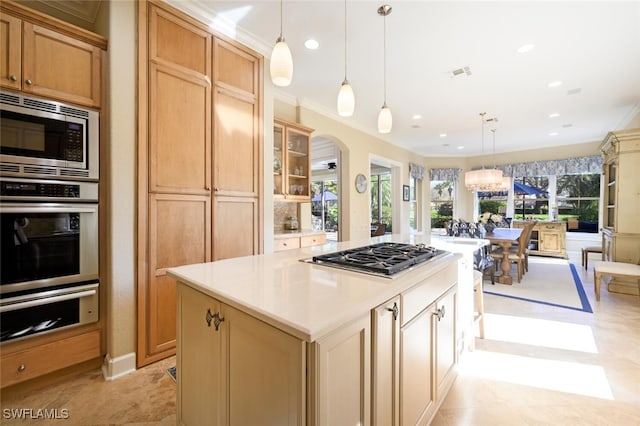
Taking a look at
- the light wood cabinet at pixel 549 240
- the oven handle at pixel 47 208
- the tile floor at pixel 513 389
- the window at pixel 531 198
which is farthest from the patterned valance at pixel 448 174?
the oven handle at pixel 47 208

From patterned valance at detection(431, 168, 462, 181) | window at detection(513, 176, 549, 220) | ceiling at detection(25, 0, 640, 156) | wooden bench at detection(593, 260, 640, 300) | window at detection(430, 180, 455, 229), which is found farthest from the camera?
window at detection(430, 180, 455, 229)

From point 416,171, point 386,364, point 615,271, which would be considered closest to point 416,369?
point 386,364

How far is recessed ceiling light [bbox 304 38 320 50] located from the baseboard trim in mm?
3031

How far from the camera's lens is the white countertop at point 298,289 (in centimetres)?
83

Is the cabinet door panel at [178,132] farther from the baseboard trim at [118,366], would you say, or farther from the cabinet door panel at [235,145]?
the baseboard trim at [118,366]

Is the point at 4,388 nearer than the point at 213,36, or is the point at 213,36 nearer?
the point at 4,388

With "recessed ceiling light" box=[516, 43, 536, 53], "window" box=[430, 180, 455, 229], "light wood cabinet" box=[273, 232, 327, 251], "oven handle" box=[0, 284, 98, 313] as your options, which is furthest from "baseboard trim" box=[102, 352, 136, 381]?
"window" box=[430, 180, 455, 229]

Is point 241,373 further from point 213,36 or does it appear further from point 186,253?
point 213,36

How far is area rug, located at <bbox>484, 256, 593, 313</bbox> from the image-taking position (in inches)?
141

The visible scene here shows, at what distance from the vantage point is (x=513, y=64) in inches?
123

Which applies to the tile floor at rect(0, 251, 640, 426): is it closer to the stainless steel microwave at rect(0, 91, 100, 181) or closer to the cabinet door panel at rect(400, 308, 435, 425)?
the cabinet door panel at rect(400, 308, 435, 425)

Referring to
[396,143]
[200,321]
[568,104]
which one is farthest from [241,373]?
[396,143]

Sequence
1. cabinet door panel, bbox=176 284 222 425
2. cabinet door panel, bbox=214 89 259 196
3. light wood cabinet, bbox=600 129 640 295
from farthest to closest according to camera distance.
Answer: light wood cabinet, bbox=600 129 640 295 < cabinet door panel, bbox=214 89 259 196 < cabinet door panel, bbox=176 284 222 425

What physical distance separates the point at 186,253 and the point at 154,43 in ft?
5.28
